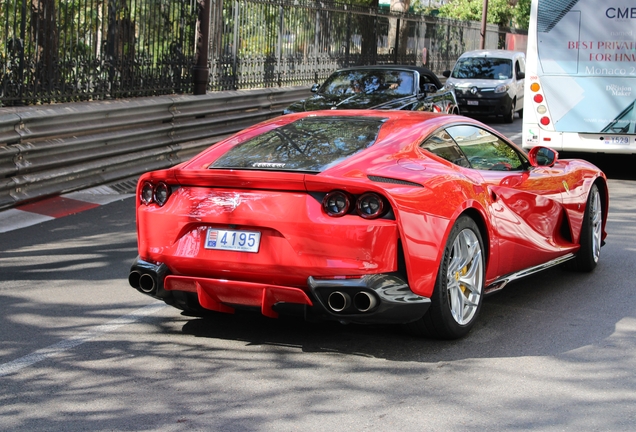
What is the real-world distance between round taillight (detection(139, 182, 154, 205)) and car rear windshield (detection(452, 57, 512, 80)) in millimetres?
19486

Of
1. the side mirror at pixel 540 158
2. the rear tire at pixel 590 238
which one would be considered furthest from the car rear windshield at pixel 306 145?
the rear tire at pixel 590 238

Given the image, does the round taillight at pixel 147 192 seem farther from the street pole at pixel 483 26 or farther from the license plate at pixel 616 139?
the street pole at pixel 483 26

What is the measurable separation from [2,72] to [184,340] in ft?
21.7

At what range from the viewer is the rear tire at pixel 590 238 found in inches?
309

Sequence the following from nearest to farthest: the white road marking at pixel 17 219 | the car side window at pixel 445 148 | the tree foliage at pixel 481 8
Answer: the car side window at pixel 445 148, the white road marking at pixel 17 219, the tree foliage at pixel 481 8

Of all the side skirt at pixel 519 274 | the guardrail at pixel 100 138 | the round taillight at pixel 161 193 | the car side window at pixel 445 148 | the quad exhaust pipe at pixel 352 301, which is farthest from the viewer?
the guardrail at pixel 100 138

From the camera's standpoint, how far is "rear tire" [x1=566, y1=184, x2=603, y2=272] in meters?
7.85

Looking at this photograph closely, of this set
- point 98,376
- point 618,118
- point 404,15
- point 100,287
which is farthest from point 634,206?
point 404,15

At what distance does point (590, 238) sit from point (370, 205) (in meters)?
3.24

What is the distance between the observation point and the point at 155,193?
5.81 metres

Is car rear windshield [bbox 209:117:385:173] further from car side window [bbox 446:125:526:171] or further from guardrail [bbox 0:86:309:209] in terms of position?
guardrail [bbox 0:86:309:209]

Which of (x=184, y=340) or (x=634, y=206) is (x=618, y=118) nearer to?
(x=634, y=206)

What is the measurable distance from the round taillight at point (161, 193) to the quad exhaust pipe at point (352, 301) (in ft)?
4.08

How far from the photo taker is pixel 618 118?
14.2m
